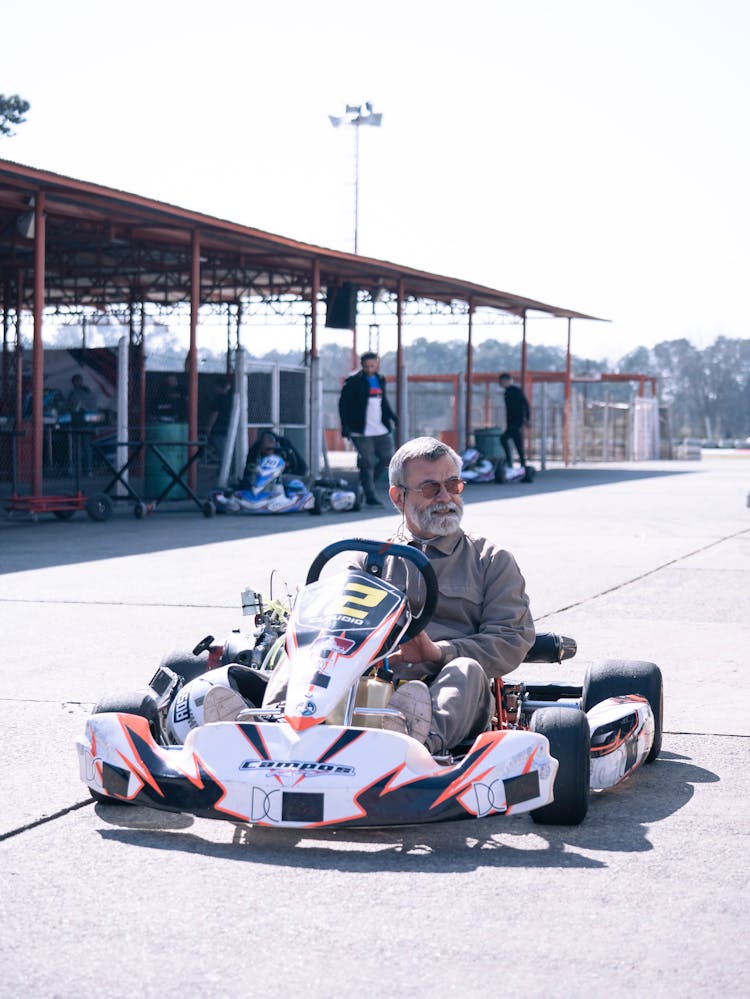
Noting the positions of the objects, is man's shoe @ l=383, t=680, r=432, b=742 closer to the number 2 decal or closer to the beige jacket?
the number 2 decal

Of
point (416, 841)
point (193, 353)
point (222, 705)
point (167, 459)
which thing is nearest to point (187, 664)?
point (222, 705)

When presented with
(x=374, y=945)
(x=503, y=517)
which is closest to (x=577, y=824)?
(x=374, y=945)

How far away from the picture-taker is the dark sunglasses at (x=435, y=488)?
462cm

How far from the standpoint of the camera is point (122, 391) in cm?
1741

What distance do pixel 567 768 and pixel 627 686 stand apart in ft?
2.87

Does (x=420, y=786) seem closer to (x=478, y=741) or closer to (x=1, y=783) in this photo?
(x=478, y=741)

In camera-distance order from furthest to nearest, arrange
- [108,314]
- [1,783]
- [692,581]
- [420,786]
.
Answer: [108,314] → [692,581] → [1,783] → [420,786]

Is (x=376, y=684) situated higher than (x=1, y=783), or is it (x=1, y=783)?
(x=376, y=684)

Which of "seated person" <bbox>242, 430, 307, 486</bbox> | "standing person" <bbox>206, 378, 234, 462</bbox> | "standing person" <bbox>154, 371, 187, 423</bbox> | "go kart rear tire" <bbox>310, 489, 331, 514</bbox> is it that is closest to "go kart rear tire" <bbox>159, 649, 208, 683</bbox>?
"go kart rear tire" <bbox>310, 489, 331, 514</bbox>

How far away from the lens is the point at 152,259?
27938 millimetres

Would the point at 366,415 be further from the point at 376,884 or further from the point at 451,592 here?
the point at 376,884

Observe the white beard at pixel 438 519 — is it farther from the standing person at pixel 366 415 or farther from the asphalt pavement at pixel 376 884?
the standing person at pixel 366 415

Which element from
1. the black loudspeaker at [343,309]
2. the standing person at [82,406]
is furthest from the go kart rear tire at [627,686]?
the black loudspeaker at [343,309]

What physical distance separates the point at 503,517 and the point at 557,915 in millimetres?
13347
